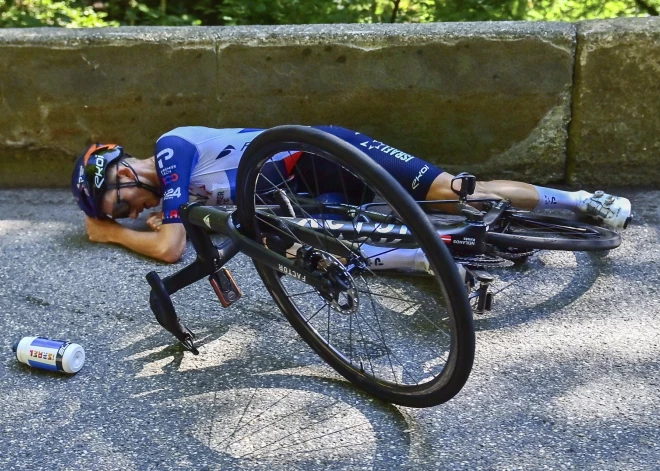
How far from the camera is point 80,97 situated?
191 inches

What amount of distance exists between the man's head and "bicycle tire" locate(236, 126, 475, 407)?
1.28 meters

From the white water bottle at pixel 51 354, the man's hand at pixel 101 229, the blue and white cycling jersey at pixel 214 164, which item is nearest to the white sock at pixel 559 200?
the blue and white cycling jersey at pixel 214 164

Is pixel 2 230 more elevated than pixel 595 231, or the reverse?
pixel 595 231

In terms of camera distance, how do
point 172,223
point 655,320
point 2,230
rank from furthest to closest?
point 2,230
point 172,223
point 655,320

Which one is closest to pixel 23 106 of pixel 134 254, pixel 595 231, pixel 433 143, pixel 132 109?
pixel 132 109

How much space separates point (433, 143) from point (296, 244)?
208 centimetres

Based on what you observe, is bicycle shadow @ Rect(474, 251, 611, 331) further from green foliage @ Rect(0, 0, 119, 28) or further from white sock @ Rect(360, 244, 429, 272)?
green foliage @ Rect(0, 0, 119, 28)

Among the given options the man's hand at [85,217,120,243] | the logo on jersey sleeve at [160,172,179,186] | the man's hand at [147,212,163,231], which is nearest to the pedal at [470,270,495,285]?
the logo on jersey sleeve at [160,172,179,186]

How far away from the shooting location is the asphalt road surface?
8.68 feet

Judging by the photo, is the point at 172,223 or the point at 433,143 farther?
the point at 433,143

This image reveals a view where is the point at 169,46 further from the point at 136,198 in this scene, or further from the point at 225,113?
the point at 136,198

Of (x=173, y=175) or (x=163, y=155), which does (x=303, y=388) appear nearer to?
(x=173, y=175)

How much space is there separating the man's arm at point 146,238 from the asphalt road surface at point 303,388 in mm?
127

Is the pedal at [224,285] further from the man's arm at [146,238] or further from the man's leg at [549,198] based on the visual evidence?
the man's leg at [549,198]
